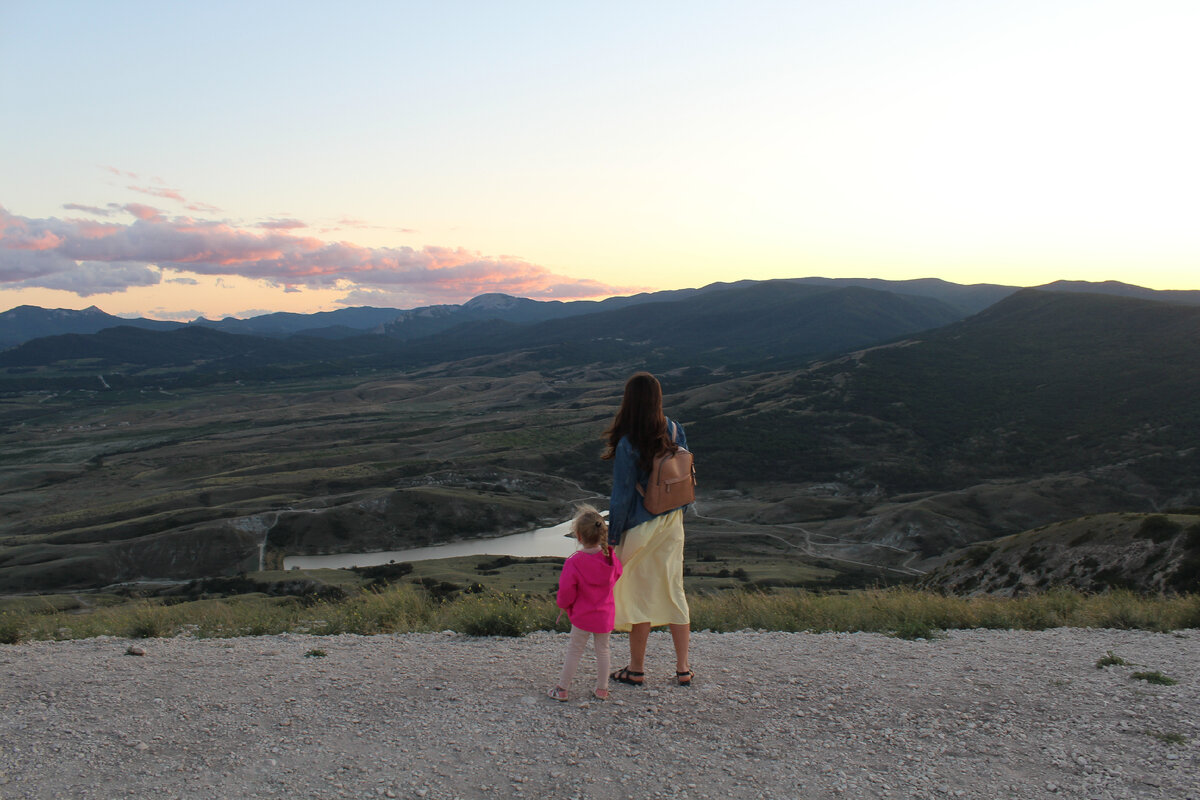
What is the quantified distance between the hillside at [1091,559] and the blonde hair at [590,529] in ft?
62.3

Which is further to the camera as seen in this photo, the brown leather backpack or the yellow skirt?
the yellow skirt

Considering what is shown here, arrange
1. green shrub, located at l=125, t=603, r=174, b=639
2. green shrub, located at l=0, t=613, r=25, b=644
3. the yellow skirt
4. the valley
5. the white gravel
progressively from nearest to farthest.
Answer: the white gravel → the yellow skirt → green shrub, located at l=0, t=613, r=25, b=644 → green shrub, located at l=125, t=603, r=174, b=639 → the valley

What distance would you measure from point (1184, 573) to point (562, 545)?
58.7m

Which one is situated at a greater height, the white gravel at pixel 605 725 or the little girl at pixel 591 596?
the little girl at pixel 591 596

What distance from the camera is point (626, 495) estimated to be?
6.89 m

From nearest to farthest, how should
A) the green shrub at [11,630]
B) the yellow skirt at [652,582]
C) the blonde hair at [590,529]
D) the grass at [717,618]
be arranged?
the blonde hair at [590,529] < the yellow skirt at [652,582] < the grass at [717,618] < the green shrub at [11,630]

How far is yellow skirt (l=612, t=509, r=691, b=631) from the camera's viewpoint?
697 cm

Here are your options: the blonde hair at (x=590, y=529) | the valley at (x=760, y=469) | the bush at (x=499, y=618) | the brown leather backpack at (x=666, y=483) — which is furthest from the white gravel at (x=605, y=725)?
the valley at (x=760, y=469)

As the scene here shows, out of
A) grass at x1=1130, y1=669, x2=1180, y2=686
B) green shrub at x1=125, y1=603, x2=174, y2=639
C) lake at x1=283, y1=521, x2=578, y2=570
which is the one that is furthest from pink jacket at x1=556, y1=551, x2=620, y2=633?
lake at x1=283, y1=521, x2=578, y2=570

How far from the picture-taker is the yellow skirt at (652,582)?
22.9 ft

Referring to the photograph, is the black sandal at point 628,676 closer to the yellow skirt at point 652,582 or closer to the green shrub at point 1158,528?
the yellow skirt at point 652,582

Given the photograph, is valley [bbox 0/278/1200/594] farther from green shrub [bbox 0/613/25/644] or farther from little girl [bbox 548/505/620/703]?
little girl [bbox 548/505/620/703]

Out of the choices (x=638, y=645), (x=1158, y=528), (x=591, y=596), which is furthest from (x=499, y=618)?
(x=1158, y=528)

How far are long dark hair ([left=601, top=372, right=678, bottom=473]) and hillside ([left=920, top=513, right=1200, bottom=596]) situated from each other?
61.6 feet
